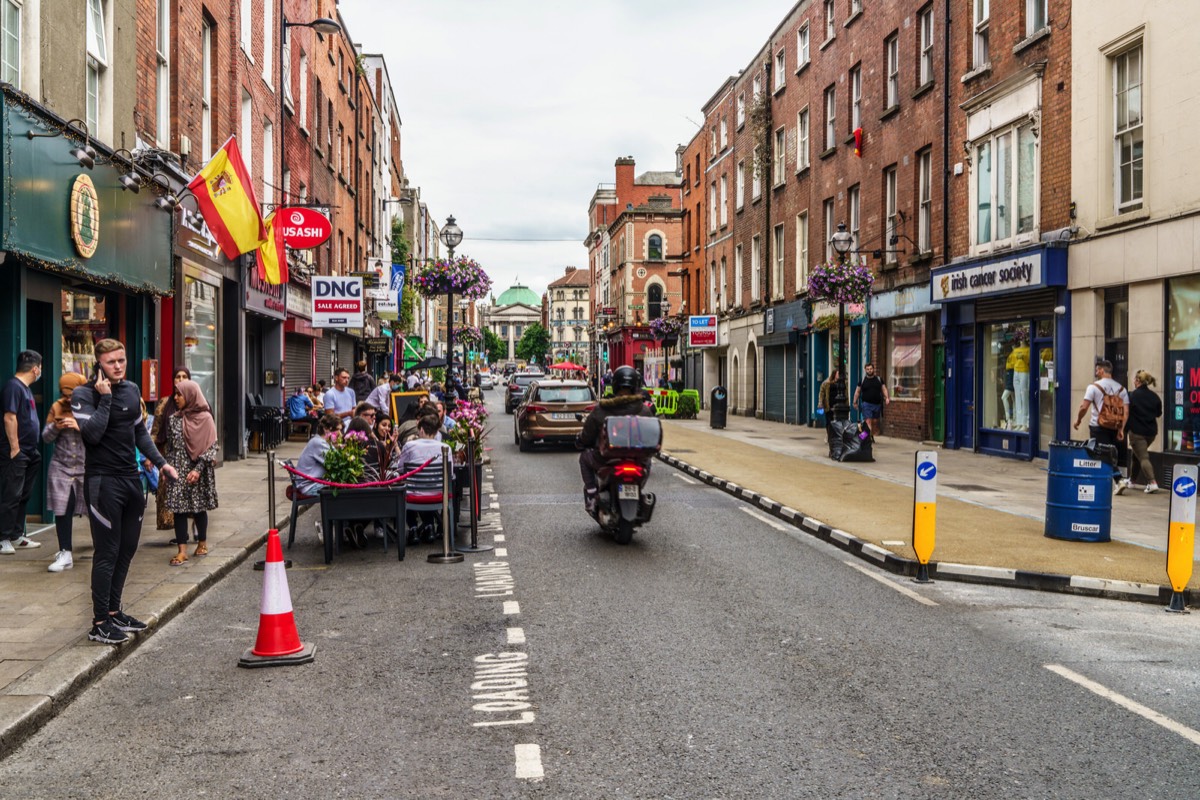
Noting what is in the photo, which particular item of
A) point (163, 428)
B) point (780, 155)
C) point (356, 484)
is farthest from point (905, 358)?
point (163, 428)

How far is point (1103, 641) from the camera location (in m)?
6.79

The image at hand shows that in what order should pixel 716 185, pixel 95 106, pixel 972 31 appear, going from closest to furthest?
1. pixel 95 106
2. pixel 972 31
3. pixel 716 185

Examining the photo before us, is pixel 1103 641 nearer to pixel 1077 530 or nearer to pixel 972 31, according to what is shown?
pixel 1077 530

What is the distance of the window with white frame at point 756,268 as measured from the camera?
37250 mm

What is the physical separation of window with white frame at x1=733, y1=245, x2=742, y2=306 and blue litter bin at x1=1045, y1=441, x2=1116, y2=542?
99.3 feet

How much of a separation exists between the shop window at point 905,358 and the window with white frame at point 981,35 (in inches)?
230

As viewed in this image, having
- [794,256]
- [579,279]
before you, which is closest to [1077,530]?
[794,256]

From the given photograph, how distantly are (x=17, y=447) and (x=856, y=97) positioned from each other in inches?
950

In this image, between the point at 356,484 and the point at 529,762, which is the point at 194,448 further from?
the point at 529,762

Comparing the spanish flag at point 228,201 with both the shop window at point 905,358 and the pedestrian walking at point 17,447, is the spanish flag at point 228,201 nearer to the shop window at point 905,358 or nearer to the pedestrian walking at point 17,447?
the pedestrian walking at point 17,447

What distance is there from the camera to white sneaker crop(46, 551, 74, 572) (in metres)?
8.45

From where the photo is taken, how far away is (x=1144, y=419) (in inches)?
564

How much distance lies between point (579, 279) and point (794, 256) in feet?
423

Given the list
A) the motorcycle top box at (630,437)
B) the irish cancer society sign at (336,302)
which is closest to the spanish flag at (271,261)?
the irish cancer society sign at (336,302)
